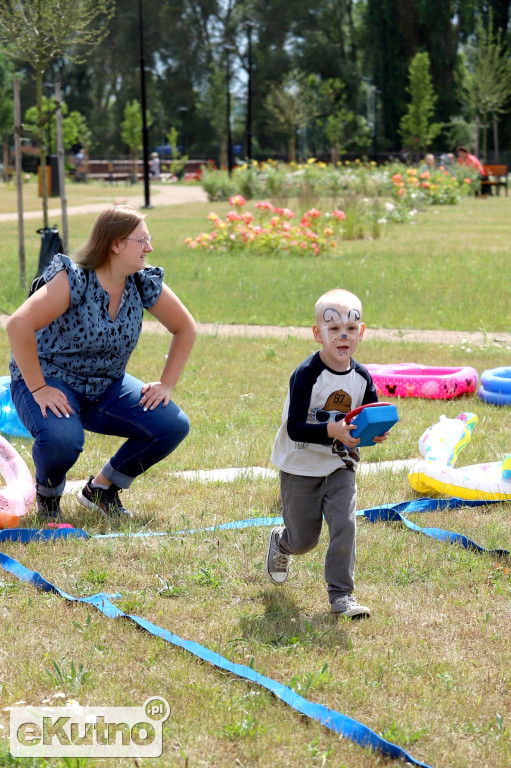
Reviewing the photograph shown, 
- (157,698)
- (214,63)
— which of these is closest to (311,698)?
(157,698)

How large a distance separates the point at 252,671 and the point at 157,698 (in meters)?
0.32

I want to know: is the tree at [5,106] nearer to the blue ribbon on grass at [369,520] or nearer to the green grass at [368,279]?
the green grass at [368,279]

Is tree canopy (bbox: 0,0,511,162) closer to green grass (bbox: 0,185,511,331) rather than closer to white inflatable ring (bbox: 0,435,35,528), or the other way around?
green grass (bbox: 0,185,511,331)

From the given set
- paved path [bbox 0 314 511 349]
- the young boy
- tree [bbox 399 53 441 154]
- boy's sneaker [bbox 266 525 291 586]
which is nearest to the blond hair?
the young boy

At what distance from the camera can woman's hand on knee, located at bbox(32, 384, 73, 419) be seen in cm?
446

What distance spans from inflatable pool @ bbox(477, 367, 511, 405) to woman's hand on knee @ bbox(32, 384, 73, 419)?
3.52 meters

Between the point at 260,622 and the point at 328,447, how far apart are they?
675 millimetres

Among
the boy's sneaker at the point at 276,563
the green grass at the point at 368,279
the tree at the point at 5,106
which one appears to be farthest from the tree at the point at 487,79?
the boy's sneaker at the point at 276,563

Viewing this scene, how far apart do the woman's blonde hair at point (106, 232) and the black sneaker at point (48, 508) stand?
3.59 feet

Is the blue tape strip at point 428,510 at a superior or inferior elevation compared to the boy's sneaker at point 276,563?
inferior

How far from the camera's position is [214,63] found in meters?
73.6

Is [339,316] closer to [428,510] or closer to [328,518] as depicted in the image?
[328,518]

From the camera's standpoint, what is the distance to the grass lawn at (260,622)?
277 centimetres

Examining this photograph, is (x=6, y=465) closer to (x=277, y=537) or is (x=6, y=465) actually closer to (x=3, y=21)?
(x=277, y=537)
